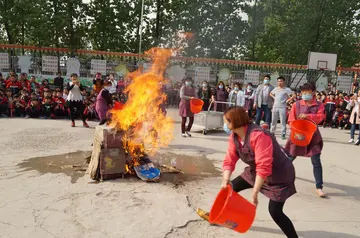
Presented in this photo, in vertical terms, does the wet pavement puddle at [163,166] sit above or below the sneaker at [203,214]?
below

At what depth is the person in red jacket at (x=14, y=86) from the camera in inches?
488

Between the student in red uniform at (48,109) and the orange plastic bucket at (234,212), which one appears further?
the student in red uniform at (48,109)

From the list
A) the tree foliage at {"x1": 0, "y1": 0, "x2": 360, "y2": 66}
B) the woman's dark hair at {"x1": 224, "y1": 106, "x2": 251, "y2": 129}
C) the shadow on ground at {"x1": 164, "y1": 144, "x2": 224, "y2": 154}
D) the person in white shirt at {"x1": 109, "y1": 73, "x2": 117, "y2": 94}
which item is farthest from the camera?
the tree foliage at {"x1": 0, "y1": 0, "x2": 360, "y2": 66}

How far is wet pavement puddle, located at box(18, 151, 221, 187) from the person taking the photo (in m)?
5.16

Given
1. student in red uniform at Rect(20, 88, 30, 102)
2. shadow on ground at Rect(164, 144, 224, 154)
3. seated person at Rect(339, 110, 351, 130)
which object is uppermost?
student in red uniform at Rect(20, 88, 30, 102)

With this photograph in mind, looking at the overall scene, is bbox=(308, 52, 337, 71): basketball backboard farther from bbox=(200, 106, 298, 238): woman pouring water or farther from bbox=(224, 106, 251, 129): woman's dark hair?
bbox=(224, 106, 251, 129): woman's dark hair

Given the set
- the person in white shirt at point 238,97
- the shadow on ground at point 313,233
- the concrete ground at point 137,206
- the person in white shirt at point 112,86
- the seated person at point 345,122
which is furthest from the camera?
the seated person at point 345,122

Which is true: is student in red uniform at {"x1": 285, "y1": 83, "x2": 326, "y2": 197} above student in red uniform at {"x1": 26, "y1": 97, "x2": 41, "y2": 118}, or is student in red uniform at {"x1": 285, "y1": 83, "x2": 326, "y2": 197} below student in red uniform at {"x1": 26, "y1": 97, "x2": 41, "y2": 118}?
above

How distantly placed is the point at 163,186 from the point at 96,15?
693 inches

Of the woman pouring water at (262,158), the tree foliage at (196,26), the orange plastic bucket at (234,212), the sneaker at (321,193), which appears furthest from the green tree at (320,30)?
the orange plastic bucket at (234,212)

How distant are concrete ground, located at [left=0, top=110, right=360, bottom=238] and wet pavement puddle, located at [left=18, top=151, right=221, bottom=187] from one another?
0.16m

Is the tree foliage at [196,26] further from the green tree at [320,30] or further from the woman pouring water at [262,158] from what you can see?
the woman pouring water at [262,158]

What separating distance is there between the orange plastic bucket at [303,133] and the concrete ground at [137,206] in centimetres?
92

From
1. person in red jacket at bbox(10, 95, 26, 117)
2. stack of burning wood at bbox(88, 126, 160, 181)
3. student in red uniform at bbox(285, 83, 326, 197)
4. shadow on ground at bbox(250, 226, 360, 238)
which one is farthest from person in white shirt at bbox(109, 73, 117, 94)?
shadow on ground at bbox(250, 226, 360, 238)
